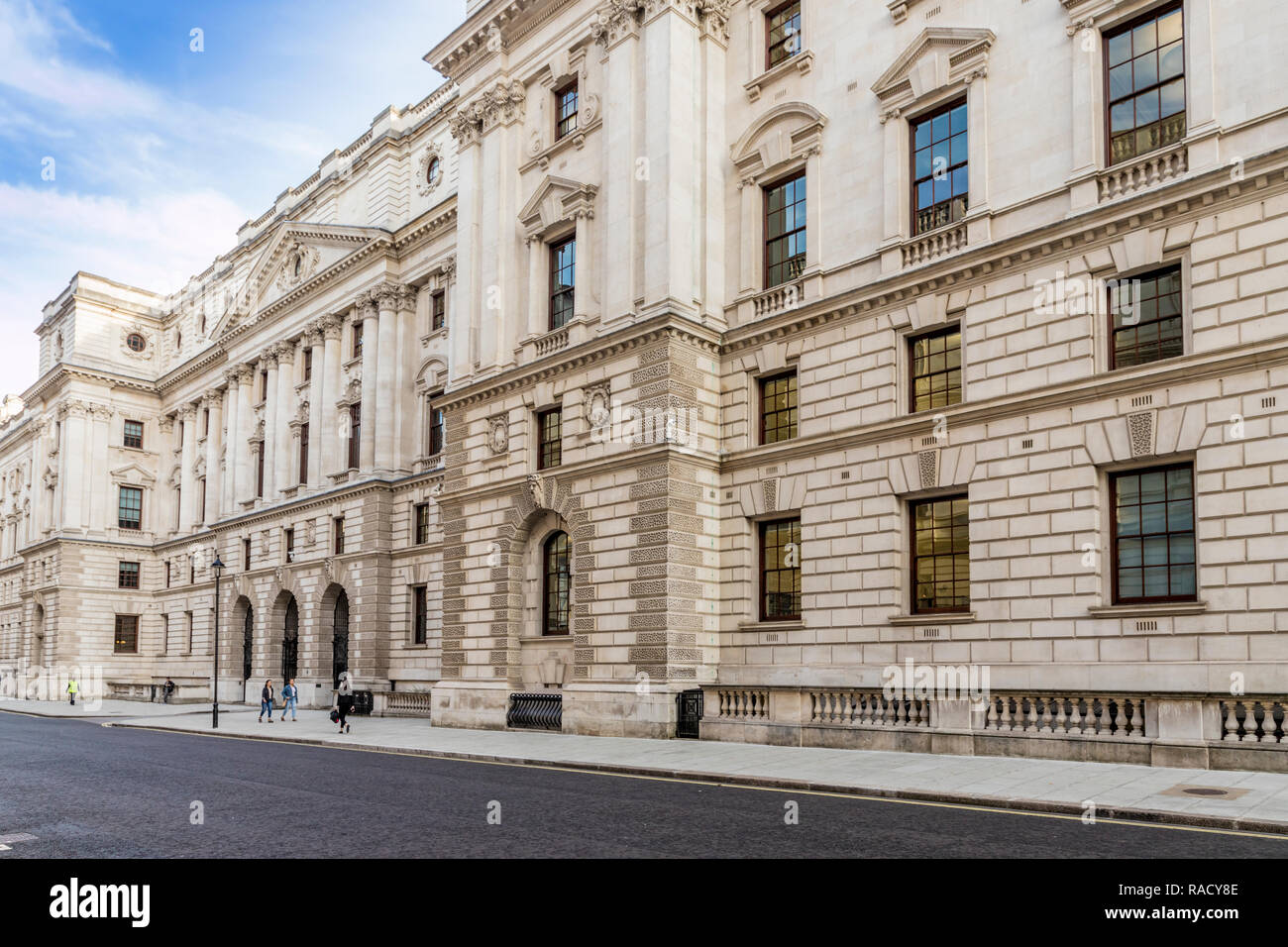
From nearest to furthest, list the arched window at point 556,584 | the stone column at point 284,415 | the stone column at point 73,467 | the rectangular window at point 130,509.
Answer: the arched window at point 556,584, the stone column at point 284,415, the stone column at point 73,467, the rectangular window at point 130,509

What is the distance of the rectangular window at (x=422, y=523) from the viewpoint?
44375 millimetres

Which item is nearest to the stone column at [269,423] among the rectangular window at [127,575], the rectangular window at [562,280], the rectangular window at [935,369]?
the rectangular window at [127,575]

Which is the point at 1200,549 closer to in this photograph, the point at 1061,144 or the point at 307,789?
the point at 1061,144

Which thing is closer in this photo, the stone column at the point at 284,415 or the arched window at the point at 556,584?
the arched window at the point at 556,584

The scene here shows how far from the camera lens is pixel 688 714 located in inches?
985

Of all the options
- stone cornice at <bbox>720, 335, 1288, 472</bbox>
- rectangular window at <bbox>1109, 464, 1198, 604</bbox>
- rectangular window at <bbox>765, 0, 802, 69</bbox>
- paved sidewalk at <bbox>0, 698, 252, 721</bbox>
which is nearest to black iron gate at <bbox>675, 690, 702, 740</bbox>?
stone cornice at <bbox>720, 335, 1288, 472</bbox>

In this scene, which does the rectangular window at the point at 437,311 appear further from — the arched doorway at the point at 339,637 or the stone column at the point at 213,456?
the stone column at the point at 213,456

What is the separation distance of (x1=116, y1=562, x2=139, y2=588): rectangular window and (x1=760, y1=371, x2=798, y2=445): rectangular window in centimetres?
5673

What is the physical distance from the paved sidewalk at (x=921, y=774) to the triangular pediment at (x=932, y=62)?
1458 cm

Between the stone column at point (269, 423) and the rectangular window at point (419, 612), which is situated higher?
the stone column at point (269, 423)

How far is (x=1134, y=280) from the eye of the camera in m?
20.7

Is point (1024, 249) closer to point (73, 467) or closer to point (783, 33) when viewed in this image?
point (783, 33)

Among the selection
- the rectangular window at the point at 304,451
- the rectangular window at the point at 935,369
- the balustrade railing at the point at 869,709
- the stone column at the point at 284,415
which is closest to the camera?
the balustrade railing at the point at 869,709
